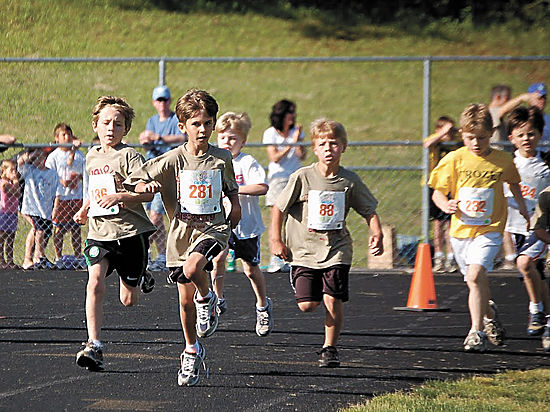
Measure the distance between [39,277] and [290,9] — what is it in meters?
20.9

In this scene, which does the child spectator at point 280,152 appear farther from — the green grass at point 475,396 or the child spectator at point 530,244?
the green grass at point 475,396

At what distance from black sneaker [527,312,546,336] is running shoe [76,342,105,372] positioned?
154 inches

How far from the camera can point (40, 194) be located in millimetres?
13570

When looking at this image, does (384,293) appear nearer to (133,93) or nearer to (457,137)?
(457,137)

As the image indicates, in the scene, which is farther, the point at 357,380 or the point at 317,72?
the point at 317,72

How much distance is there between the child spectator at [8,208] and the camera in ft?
44.8

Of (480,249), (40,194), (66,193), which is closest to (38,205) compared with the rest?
(40,194)

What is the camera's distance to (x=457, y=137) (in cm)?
1353

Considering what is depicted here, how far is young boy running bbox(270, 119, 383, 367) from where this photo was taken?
7531 millimetres

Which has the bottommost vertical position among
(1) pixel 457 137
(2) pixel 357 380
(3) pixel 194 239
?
(2) pixel 357 380

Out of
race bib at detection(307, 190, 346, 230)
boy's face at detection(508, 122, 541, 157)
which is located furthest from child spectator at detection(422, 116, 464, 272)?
race bib at detection(307, 190, 346, 230)

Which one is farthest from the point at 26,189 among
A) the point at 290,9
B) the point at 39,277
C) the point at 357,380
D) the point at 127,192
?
the point at 290,9

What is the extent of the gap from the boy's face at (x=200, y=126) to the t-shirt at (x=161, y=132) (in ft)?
21.2

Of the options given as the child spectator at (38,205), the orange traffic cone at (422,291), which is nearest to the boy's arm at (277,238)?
the orange traffic cone at (422,291)
